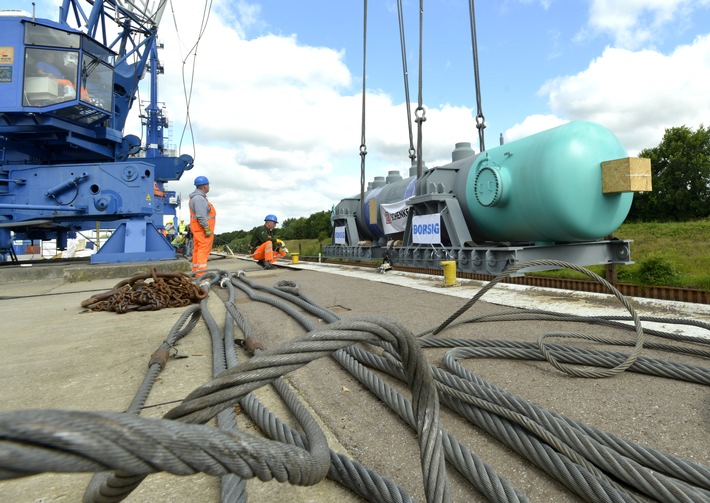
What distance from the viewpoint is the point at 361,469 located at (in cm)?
114

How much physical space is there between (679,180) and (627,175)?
26648mm

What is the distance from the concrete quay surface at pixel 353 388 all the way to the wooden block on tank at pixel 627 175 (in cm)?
182

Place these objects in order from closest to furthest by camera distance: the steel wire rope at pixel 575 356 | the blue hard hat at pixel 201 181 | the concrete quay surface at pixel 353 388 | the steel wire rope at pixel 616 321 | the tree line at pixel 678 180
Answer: the concrete quay surface at pixel 353 388 → the steel wire rope at pixel 575 356 → the steel wire rope at pixel 616 321 → the blue hard hat at pixel 201 181 → the tree line at pixel 678 180

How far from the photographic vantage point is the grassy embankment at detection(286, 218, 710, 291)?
20.4 ft

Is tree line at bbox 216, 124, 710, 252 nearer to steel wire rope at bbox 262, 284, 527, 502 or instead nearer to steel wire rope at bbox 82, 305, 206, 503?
steel wire rope at bbox 82, 305, 206, 503

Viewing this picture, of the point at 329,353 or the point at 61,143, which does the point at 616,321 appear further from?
the point at 61,143

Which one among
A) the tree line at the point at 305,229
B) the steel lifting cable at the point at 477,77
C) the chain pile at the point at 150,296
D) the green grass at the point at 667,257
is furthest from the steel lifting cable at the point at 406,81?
the tree line at the point at 305,229

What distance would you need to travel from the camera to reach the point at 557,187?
4961 millimetres

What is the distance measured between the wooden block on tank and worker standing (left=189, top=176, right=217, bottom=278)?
256 inches

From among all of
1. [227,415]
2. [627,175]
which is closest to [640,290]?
[627,175]

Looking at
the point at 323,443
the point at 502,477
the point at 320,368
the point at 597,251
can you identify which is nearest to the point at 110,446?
the point at 323,443

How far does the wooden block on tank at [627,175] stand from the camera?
4785 millimetres

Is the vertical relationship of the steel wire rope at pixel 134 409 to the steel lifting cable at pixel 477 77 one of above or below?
below

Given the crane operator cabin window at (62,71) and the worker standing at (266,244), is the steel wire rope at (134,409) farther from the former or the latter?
the crane operator cabin window at (62,71)
